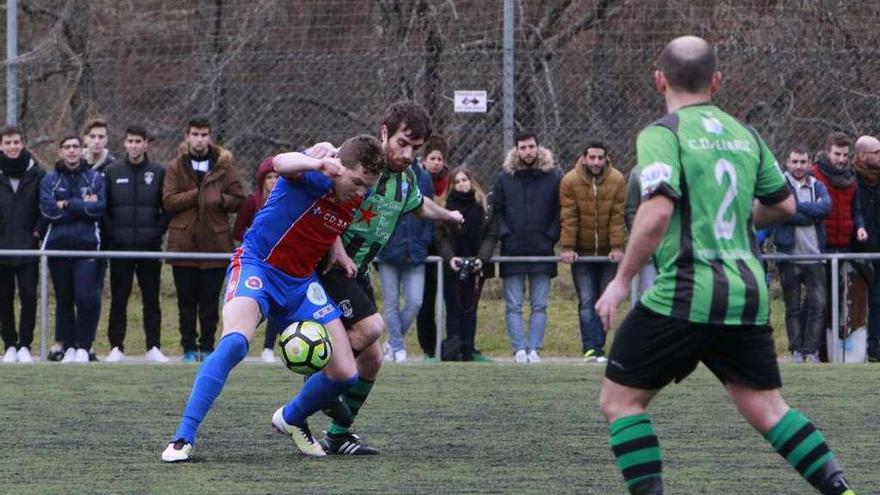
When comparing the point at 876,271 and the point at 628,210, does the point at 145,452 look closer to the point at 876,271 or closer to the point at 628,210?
the point at 628,210

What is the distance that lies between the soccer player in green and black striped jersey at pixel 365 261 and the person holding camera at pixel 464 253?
532 centimetres

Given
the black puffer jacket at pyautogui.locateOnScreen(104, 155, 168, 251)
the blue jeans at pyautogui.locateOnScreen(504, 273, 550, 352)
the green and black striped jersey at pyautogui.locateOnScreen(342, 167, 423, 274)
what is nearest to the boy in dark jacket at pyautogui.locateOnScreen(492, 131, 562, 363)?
the blue jeans at pyautogui.locateOnScreen(504, 273, 550, 352)

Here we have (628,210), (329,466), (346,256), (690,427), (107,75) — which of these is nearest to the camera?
(329,466)

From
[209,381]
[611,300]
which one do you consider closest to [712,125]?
[611,300]

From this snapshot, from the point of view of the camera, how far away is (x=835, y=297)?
42.7 feet

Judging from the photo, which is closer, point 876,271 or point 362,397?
point 362,397

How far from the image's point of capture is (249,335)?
715 centimetres

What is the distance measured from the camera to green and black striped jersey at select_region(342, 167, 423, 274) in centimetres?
761

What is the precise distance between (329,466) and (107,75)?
8.33 meters

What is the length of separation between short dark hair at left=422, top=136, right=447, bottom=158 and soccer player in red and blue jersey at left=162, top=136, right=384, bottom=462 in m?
5.28

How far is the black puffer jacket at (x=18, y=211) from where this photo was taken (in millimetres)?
12984

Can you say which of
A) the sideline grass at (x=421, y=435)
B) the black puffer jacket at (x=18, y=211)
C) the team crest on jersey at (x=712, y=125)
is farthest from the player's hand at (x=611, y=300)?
the black puffer jacket at (x=18, y=211)

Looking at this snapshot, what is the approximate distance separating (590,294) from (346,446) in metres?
5.83

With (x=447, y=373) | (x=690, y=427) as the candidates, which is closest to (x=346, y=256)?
(x=690, y=427)
